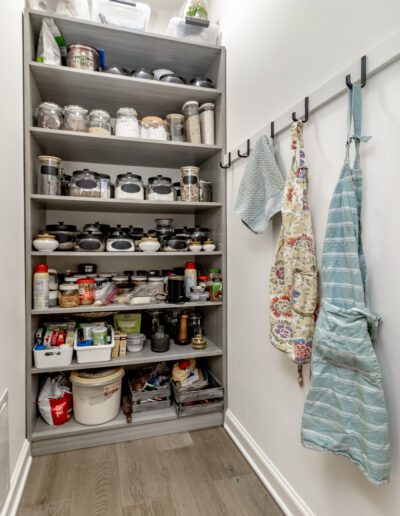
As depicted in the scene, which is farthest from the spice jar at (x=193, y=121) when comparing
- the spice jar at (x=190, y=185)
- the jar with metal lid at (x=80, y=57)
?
the jar with metal lid at (x=80, y=57)

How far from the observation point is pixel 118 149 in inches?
70.0

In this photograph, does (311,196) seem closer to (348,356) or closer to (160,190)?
(348,356)

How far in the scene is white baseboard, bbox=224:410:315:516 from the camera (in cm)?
117

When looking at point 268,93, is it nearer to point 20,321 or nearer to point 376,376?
point 376,376

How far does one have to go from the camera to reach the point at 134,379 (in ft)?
6.23

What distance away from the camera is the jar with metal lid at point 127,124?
5.55ft

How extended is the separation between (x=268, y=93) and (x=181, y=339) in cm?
145

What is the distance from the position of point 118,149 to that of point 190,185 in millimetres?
470

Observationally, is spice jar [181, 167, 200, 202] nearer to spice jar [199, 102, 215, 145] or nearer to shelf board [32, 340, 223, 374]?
spice jar [199, 102, 215, 145]

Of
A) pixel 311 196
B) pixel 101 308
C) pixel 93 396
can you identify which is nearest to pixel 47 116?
pixel 101 308

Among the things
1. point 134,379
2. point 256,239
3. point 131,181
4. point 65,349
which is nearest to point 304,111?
point 256,239

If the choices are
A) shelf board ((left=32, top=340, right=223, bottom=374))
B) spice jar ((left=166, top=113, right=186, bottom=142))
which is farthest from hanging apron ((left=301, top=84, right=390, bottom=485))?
spice jar ((left=166, top=113, right=186, bottom=142))

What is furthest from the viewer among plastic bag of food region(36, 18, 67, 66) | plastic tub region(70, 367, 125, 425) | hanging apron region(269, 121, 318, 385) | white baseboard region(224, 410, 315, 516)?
plastic tub region(70, 367, 125, 425)

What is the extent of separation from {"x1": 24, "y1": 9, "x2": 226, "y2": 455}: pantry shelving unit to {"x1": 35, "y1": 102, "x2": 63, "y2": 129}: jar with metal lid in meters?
0.05
